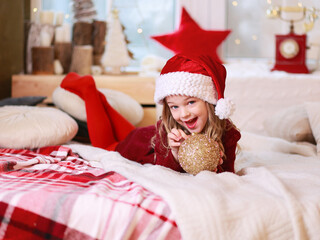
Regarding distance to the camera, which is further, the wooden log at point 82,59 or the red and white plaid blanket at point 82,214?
the wooden log at point 82,59

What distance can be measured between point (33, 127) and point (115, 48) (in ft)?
3.74

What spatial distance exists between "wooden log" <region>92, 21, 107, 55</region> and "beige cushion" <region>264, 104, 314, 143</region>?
4.12ft

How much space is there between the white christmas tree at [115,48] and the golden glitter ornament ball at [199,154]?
60.2 inches

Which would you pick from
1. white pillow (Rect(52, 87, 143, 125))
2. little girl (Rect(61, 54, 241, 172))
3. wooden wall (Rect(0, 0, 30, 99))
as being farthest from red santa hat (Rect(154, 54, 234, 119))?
wooden wall (Rect(0, 0, 30, 99))

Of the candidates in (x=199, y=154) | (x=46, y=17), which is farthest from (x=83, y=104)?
(x=46, y=17)

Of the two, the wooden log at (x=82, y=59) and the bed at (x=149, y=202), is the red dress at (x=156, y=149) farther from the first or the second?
the wooden log at (x=82, y=59)

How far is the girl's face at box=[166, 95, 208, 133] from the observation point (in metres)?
1.30

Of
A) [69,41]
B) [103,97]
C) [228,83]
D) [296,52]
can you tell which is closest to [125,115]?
[103,97]

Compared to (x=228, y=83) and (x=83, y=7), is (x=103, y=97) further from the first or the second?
(x=83, y=7)

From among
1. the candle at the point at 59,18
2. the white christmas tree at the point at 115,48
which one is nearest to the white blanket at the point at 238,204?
the white christmas tree at the point at 115,48

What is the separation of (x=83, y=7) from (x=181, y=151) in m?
1.78

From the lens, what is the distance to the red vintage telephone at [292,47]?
260 cm

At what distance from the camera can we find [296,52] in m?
2.61

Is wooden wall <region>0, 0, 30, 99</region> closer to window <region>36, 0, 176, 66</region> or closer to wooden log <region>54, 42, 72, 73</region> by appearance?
wooden log <region>54, 42, 72, 73</region>
